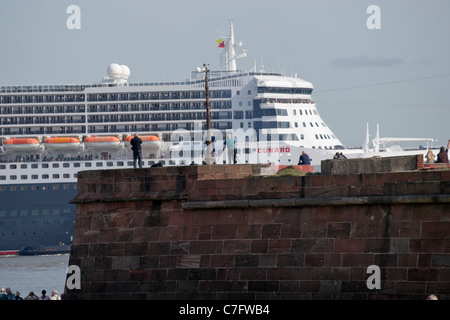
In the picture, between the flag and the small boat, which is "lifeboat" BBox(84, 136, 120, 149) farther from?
the flag

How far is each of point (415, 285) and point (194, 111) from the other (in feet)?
193

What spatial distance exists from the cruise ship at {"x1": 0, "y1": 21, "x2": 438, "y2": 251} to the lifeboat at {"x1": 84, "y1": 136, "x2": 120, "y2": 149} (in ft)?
0.23

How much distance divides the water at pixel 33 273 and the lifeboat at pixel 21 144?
875 cm

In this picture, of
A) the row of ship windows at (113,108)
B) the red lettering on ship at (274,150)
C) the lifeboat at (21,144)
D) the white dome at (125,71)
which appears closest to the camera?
the red lettering on ship at (274,150)

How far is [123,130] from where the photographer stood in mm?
73688

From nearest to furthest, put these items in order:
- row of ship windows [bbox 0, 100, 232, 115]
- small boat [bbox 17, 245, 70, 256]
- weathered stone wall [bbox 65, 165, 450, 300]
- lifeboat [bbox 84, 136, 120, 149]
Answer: weathered stone wall [bbox 65, 165, 450, 300], small boat [bbox 17, 245, 70, 256], lifeboat [bbox 84, 136, 120, 149], row of ship windows [bbox 0, 100, 232, 115]

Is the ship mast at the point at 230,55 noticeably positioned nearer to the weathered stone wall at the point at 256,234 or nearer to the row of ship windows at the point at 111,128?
the row of ship windows at the point at 111,128

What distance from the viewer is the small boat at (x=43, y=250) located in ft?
216

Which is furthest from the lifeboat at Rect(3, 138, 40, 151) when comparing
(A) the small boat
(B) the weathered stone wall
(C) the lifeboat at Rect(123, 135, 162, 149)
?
(B) the weathered stone wall

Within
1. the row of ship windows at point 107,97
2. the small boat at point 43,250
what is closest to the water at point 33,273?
the small boat at point 43,250

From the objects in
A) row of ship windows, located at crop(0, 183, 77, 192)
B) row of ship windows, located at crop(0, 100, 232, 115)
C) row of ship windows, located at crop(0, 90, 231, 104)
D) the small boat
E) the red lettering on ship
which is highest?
row of ship windows, located at crop(0, 90, 231, 104)

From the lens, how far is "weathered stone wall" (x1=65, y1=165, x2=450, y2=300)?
15891 mm

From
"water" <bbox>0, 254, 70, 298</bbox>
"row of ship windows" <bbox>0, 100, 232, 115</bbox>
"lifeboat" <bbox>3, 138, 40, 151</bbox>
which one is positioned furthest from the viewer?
"row of ship windows" <bbox>0, 100, 232, 115</bbox>
